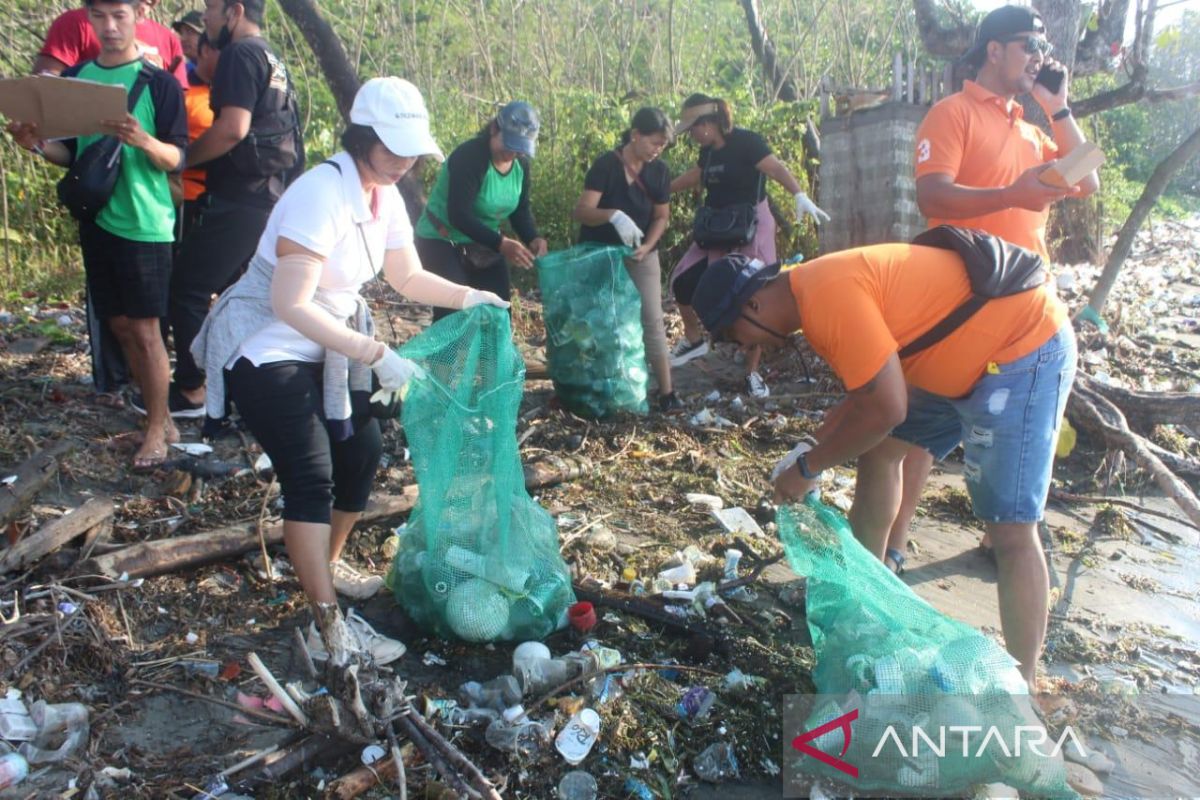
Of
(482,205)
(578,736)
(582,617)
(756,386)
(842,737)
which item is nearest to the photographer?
(842,737)

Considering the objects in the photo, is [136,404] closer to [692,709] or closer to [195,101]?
[195,101]

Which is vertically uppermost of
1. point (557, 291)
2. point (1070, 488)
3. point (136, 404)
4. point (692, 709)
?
point (557, 291)

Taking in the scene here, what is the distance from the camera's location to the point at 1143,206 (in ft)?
18.8

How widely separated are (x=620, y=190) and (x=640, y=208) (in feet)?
0.52

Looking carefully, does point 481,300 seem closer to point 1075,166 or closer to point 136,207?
point 136,207

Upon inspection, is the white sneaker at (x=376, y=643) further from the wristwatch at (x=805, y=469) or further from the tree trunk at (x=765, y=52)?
the tree trunk at (x=765, y=52)

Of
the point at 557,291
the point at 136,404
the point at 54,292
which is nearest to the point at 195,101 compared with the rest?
the point at 136,404

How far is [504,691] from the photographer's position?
2506mm

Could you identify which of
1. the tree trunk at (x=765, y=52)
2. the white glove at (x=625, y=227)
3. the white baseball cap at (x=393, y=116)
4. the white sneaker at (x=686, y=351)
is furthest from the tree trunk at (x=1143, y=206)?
the white baseball cap at (x=393, y=116)

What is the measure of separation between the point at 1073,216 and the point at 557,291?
6.07m

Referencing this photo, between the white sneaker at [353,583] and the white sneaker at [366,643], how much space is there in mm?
232

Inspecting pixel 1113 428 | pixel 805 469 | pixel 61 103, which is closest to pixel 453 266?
pixel 61 103

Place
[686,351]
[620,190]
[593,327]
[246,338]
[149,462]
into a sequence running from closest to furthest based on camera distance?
[246,338] < [149,462] < [593,327] < [620,190] < [686,351]

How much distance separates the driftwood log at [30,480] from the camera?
10.5 ft
